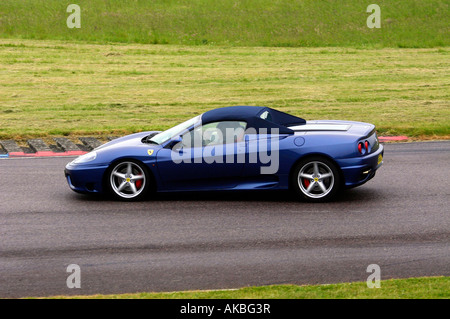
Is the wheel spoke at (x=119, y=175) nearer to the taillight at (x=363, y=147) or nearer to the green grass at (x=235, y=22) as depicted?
the taillight at (x=363, y=147)

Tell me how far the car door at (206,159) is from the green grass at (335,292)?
3620mm

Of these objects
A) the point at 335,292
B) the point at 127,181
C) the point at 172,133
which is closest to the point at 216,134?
the point at 172,133

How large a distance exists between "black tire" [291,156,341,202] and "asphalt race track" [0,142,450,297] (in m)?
0.17

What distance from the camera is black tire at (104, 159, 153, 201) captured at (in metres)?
10.4

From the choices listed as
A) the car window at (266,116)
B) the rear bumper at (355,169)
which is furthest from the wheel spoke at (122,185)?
the rear bumper at (355,169)

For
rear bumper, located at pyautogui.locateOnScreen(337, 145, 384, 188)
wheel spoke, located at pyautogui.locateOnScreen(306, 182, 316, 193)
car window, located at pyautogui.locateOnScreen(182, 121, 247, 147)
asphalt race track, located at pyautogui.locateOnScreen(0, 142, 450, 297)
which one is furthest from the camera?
car window, located at pyautogui.locateOnScreen(182, 121, 247, 147)

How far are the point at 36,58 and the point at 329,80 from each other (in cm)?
1302

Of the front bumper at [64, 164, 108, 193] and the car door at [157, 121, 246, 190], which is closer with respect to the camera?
the car door at [157, 121, 246, 190]

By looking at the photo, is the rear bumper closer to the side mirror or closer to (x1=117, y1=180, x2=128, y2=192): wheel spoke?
the side mirror

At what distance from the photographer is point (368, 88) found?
81.7 ft

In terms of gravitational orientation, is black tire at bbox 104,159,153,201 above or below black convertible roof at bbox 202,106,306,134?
below

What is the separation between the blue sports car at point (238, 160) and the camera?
10.0 meters

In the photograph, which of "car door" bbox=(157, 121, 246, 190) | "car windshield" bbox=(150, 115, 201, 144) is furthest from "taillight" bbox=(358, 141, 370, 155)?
"car windshield" bbox=(150, 115, 201, 144)

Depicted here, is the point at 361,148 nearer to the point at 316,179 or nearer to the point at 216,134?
the point at 316,179
